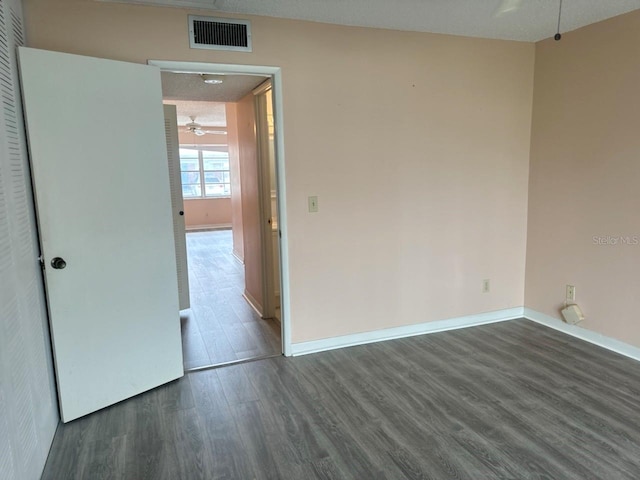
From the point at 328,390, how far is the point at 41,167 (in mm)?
2119

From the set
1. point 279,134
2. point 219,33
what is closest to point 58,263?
point 279,134

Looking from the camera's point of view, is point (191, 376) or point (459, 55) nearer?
point (191, 376)

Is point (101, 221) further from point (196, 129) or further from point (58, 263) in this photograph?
point (196, 129)

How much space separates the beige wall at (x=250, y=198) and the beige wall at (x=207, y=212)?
6.28m

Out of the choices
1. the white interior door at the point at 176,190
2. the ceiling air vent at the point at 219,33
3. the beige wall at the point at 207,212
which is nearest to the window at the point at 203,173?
the beige wall at the point at 207,212

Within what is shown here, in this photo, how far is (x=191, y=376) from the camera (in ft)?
9.77

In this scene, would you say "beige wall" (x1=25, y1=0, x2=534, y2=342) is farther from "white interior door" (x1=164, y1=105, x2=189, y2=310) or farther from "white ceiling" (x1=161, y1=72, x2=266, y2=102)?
"white interior door" (x1=164, y1=105, x2=189, y2=310)

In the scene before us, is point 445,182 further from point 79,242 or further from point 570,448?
point 79,242

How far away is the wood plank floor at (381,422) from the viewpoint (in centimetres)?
202

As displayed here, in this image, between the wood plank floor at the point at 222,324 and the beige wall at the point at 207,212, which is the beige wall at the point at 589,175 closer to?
the wood plank floor at the point at 222,324

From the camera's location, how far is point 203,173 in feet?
36.1

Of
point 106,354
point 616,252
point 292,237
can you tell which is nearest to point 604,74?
point 616,252

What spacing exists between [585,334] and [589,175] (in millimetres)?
1278

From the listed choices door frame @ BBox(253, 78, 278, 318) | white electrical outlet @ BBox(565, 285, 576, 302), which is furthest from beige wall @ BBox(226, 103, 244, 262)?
white electrical outlet @ BBox(565, 285, 576, 302)
